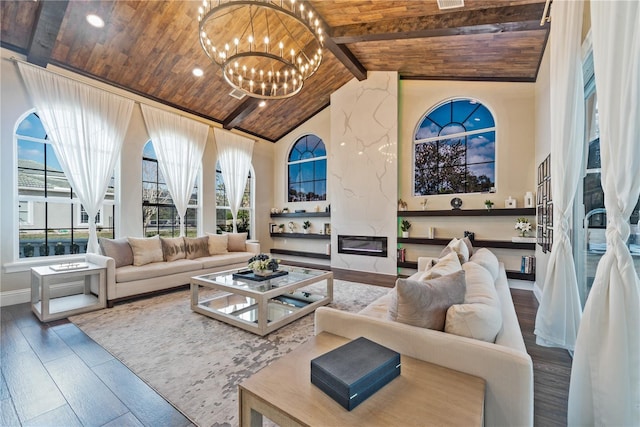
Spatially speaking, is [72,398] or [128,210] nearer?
[72,398]

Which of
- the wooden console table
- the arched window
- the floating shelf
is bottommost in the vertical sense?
the wooden console table

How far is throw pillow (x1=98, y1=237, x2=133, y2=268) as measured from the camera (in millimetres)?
3924

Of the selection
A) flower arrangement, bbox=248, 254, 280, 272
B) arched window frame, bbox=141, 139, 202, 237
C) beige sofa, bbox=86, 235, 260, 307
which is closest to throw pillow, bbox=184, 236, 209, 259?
beige sofa, bbox=86, 235, 260, 307

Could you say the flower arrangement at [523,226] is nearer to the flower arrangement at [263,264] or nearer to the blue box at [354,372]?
the flower arrangement at [263,264]

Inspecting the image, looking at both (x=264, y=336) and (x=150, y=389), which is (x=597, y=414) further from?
(x=150, y=389)

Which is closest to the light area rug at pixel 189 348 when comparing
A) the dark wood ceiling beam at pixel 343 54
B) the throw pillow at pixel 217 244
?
the throw pillow at pixel 217 244

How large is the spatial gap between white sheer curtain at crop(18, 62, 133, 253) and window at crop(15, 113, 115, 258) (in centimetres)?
34

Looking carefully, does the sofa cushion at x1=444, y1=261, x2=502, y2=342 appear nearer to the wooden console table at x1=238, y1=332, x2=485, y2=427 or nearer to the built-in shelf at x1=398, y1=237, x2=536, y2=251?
the wooden console table at x1=238, y1=332, x2=485, y2=427

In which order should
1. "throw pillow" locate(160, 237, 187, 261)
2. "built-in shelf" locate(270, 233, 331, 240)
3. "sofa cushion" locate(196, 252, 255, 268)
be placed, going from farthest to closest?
1. "built-in shelf" locate(270, 233, 331, 240)
2. "sofa cushion" locate(196, 252, 255, 268)
3. "throw pillow" locate(160, 237, 187, 261)

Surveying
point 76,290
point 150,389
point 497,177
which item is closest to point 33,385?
point 150,389

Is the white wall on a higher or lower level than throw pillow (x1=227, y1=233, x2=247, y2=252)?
higher

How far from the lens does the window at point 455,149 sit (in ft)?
16.6

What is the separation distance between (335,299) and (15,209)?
467 cm

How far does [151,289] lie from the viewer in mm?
3947
